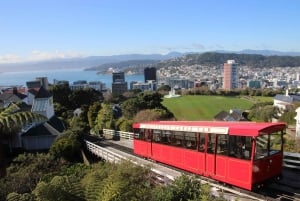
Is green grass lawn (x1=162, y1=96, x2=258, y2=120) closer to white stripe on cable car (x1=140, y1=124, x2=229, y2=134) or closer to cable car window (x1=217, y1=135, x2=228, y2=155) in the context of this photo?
white stripe on cable car (x1=140, y1=124, x2=229, y2=134)

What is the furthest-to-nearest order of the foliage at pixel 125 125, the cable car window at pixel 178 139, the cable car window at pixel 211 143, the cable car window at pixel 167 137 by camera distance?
the foliage at pixel 125 125
the cable car window at pixel 167 137
the cable car window at pixel 178 139
the cable car window at pixel 211 143

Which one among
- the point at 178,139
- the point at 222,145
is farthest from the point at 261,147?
the point at 178,139

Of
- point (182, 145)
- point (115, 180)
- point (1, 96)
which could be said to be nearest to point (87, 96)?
point (1, 96)

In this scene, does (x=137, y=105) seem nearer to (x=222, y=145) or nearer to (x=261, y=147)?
(x=222, y=145)

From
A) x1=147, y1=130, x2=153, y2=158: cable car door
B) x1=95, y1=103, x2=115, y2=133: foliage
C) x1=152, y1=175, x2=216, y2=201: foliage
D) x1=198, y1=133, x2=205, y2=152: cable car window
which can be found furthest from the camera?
x1=95, y1=103, x2=115, y2=133: foliage

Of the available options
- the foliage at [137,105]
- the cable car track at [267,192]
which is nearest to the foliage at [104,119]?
the foliage at [137,105]

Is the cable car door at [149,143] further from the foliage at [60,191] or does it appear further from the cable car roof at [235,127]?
the foliage at [60,191]

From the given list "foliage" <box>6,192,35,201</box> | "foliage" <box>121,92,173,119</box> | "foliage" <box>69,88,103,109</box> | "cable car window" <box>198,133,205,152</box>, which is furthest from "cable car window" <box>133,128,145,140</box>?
"foliage" <box>69,88,103,109</box>
